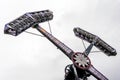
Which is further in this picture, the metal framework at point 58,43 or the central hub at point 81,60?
the central hub at point 81,60

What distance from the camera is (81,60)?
52031mm

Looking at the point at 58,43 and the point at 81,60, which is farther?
the point at 58,43

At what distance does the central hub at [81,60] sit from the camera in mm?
51125

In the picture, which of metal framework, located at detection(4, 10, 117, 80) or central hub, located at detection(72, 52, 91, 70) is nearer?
metal framework, located at detection(4, 10, 117, 80)

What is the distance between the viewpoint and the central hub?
5112 centimetres

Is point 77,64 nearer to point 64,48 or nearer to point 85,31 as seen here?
point 64,48

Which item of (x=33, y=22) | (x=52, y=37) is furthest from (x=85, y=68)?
(x=33, y=22)

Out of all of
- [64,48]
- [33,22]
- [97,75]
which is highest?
[33,22]

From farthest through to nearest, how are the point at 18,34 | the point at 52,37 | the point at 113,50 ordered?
the point at 113,50 < the point at 52,37 < the point at 18,34

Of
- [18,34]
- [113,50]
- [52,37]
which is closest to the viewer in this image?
[18,34]

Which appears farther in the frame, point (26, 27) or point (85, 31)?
point (85, 31)

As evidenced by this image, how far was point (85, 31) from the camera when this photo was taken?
192 feet

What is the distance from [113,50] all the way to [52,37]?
33.3 ft

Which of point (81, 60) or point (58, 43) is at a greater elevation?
point (58, 43)
